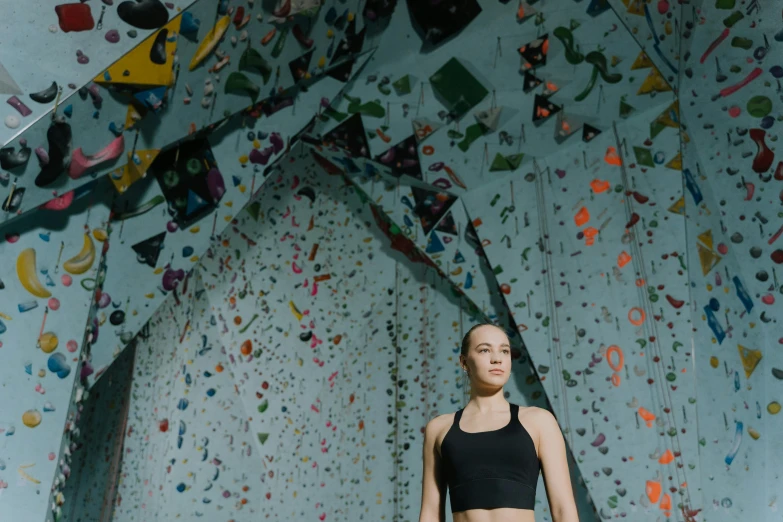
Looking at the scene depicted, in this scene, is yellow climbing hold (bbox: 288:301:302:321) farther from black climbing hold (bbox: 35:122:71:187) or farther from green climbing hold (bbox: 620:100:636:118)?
green climbing hold (bbox: 620:100:636:118)

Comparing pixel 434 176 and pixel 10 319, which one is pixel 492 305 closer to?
pixel 434 176

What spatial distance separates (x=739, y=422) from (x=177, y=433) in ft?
13.4

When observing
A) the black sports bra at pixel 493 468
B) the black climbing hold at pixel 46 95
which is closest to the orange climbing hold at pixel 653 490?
the black sports bra at pixel 493 468

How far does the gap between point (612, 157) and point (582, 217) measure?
0.48 metres

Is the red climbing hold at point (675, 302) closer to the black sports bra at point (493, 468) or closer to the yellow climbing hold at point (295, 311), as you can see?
the yellow climbing hold at point (295, 311)

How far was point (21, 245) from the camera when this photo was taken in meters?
4.02

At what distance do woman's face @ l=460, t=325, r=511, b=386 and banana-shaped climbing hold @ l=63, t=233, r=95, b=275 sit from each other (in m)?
2.88

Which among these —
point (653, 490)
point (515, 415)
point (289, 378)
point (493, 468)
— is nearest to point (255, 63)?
point (289, 378)

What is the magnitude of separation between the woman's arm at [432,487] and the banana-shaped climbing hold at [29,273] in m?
2.76

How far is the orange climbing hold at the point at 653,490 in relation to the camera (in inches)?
191

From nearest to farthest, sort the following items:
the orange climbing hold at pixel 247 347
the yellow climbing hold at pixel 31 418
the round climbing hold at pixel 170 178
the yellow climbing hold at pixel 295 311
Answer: the yellow climbing hold at pixel 31 418
the round climbing hold at pixel 170 178
the orange climbing hold at pixel 247 347
the yellow climbing hold at pixel 295 311

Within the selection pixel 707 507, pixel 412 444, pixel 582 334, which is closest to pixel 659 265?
pixel 582 334

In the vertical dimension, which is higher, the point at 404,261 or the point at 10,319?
the point at 404,261

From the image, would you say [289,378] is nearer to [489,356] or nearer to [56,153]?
[56,153]
